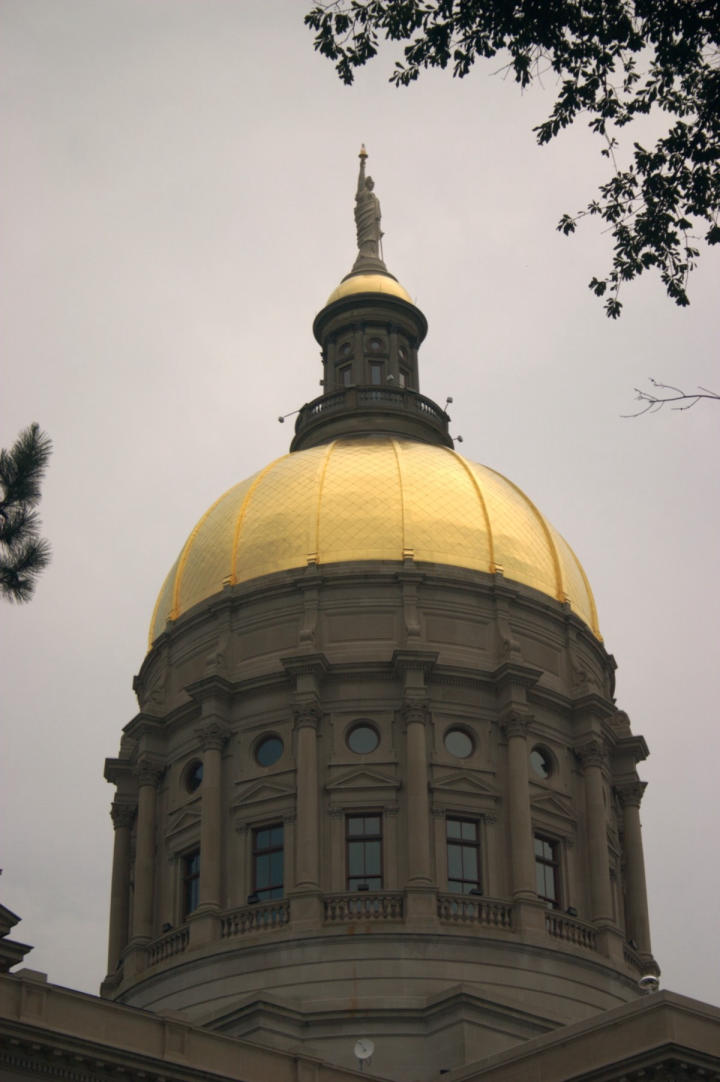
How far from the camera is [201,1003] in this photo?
4978 centimetres

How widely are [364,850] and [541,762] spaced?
6120 millimetres

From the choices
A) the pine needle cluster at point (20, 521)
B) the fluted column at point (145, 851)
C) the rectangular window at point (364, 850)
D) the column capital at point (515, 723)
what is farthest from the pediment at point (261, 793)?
the pine needle cluster at point (20, 521)

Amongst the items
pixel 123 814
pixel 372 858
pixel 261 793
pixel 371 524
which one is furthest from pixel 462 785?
pixel 123 814

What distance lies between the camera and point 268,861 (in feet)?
172

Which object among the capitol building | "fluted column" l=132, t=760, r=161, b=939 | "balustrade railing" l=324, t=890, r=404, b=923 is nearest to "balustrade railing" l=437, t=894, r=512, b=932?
the capitol building

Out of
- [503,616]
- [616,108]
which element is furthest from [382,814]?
[616,108]

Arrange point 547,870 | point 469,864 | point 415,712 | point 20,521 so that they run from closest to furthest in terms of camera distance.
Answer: point 20,521 < point 469,864 < point 415,712 < point 547,870

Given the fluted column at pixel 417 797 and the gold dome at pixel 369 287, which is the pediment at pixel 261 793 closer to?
the fluted column at pixel 417 797

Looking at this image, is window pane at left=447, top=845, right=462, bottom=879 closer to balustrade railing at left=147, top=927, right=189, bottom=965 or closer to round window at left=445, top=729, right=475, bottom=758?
round window at left=445, top=729, right=475, bottom=758

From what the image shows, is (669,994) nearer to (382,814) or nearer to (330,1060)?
(330,1060)

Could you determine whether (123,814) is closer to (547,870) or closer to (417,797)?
(417,797)

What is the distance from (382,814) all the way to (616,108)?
3255cm

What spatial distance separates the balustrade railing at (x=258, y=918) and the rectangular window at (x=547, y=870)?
696 cm

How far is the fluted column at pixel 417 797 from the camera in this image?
5069cm
